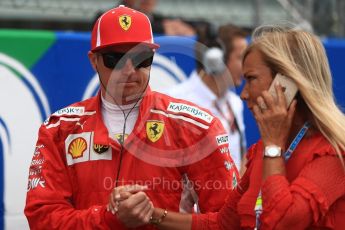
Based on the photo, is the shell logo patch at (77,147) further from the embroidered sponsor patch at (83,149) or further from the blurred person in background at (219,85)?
the blurred person in background at (219,85)

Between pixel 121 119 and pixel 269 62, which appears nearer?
pixel 269 62

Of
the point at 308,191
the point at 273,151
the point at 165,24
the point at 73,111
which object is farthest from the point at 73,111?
the point at 165,24

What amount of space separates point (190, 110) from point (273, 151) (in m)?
0.73

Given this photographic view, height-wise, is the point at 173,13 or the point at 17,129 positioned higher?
the point at 173,13

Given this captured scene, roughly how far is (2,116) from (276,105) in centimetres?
287

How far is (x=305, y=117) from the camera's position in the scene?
2922 millimetres

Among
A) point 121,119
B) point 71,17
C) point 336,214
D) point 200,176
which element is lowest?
point 336,214

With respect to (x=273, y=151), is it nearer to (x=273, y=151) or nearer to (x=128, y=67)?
(x=273, y=151)

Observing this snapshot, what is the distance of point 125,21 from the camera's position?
11.3 feet

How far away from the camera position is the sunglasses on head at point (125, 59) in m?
3.43

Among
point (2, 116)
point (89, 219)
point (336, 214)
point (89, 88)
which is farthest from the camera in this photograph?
point (89, 88)

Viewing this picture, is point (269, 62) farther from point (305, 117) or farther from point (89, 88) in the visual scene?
point (89, 88)

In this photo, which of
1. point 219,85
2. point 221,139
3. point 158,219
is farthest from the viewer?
point 219,85

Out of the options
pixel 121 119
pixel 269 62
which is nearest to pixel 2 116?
pixel 121 119
